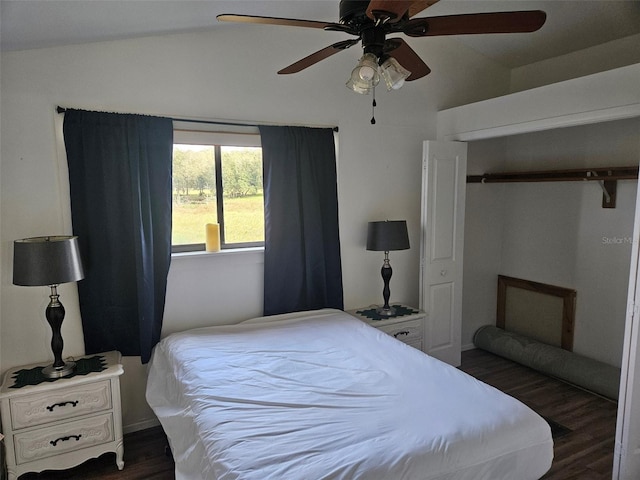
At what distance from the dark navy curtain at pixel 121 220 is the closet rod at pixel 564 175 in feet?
9.19

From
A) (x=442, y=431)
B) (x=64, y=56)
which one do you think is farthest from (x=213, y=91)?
(x=442, y=431)

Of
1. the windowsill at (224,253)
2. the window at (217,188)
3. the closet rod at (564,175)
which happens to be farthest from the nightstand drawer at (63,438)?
the closet rod at (564,175)

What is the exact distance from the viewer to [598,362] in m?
3.31

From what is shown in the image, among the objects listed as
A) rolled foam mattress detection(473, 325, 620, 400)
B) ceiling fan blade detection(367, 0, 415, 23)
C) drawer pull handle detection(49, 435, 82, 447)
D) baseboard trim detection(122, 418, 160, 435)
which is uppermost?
ceiling fan blade detection(367, 0, 415, 23)

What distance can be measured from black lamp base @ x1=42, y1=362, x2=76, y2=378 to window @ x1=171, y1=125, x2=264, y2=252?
942mm

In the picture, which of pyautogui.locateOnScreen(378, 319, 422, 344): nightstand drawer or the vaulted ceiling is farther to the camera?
pyautogui.locateOnScreen(378, 319, 422, 344): nightstand drawer

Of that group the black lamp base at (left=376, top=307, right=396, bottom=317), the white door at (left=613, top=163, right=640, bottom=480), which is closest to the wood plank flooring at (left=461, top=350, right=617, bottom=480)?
the white door at (left=613, top=163, right=640, bottom=480)

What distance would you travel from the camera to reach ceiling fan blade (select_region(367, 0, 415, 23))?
1.22m

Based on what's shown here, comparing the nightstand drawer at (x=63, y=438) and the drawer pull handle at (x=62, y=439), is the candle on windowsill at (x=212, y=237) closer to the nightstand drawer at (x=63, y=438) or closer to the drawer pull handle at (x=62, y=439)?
the nightstand drawer at (x=63, y=438)

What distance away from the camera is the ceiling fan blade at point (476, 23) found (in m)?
1.41

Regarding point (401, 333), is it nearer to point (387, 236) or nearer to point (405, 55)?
A: point (387, 236)

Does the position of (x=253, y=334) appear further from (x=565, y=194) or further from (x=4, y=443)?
(x=565, y=194)

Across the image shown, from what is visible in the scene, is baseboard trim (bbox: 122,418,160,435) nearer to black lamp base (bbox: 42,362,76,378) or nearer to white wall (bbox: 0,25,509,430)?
white wall (bbox: 0,25,509,430)

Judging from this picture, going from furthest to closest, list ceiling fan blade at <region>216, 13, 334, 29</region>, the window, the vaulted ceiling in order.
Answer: the window
the vaulted ceiling
ceiling fan blade at <region>216, 13, 334, 29</region>
